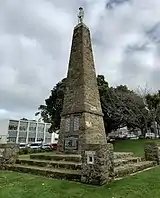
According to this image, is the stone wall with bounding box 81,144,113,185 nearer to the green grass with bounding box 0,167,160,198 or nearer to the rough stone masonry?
the green grass with bounding box 0,167,160,198

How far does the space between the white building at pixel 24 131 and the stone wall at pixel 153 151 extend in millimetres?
35304

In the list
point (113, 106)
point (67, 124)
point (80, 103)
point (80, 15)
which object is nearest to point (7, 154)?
point (67, 124)

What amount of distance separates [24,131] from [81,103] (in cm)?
3953

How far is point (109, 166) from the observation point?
7.05m

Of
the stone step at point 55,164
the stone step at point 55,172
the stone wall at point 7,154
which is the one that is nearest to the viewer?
the stone step at point 55,172

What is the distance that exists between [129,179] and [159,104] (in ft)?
50.8

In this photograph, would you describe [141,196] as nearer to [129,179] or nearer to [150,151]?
[129,179]

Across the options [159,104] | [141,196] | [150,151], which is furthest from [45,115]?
[141,196]

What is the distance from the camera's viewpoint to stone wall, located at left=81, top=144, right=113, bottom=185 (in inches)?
261

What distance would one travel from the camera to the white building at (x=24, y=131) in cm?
4462

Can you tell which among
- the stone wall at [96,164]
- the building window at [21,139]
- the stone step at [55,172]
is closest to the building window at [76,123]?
the stone step at [55,172]

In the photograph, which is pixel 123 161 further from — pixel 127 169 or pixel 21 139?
pixel 21 139

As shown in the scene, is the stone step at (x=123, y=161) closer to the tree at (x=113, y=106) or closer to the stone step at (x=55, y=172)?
the stone step at (x=55, y=172)

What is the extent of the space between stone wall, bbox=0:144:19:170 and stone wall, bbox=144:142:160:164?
269 inches
